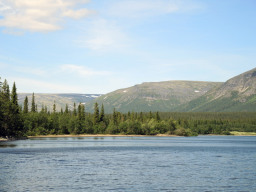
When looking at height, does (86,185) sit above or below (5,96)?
below

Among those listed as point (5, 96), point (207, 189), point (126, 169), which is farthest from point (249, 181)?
point (5, 96)

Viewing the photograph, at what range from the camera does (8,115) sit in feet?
521

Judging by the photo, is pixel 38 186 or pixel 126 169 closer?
pixel 38 186

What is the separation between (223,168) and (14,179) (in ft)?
130

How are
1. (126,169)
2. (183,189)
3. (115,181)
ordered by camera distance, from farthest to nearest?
(126,169) < (115,181) < (183,189)

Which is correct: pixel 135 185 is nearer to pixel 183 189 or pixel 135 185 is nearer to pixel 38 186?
pixel 183 189

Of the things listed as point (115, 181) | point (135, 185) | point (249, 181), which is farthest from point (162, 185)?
point (249, 181)

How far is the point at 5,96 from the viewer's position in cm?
17262

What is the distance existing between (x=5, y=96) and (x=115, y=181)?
428 feet

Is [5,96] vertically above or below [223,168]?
above

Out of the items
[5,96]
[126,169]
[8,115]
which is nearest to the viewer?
[126,169]

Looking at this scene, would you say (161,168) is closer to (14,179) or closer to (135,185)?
(135,185)

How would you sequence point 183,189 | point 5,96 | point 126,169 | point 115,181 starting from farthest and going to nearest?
1. point 5,96
2. point 126,169
3. point 115,181
4. point 183,189

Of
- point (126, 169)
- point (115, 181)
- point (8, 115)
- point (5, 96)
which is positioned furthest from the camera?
point (5, 96)
